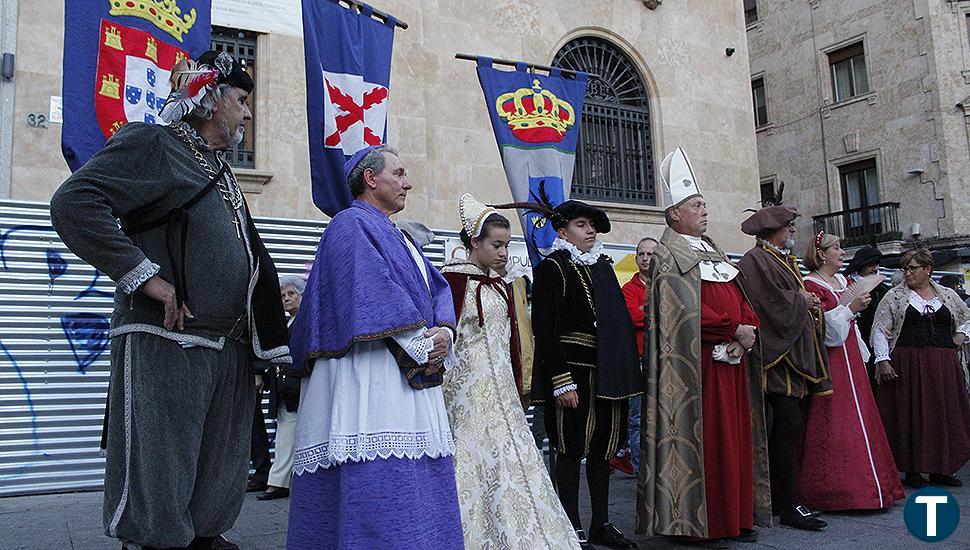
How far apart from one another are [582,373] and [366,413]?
2.02 meters

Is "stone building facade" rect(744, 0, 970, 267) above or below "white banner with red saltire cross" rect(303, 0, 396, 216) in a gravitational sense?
above

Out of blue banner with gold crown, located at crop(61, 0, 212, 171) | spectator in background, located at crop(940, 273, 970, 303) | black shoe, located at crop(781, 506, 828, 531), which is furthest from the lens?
spectator in background, located at crop(940, 273, 970, 303)

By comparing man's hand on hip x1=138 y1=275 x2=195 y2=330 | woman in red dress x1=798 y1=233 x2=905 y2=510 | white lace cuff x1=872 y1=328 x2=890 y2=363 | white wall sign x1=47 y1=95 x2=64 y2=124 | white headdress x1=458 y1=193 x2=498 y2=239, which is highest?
white wall sign x1=47 y1=95 x2=64 y2=124

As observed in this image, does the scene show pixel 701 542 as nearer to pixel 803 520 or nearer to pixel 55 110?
pixel 803 520

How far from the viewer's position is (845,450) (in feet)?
18.9

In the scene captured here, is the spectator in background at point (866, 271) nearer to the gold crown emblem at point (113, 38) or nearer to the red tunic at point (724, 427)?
the red tunic at point (724, 427)

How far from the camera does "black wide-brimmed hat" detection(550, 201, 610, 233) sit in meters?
4.93

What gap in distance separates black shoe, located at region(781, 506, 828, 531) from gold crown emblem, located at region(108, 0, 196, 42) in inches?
195

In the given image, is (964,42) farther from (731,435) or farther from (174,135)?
(174,135)

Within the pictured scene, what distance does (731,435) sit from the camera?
4.88m

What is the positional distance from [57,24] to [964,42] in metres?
23.0

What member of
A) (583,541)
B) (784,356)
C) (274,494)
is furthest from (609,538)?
(274,494)

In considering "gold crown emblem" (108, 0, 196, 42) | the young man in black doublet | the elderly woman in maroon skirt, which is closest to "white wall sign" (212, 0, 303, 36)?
"gold crown emblem" (108, 0, 196, 42)

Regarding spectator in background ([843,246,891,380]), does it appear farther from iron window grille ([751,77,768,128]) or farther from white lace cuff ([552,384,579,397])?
iron window grille ([751,77,768,128])
